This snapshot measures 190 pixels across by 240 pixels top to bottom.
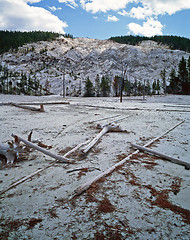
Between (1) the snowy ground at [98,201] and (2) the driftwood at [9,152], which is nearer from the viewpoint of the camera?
(1) the snowy ground at [98,201]

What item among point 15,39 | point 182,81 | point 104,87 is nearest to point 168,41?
point 182,81

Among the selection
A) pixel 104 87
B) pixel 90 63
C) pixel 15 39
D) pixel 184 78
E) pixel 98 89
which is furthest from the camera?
pixel 15 39

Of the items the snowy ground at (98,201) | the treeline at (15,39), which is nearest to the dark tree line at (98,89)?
the snowy ground at (98,201)

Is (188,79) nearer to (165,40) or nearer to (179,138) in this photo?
(179,138)

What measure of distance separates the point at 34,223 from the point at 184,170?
10.4 ft

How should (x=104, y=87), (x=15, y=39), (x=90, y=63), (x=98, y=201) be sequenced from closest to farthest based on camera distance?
(x=98, y=201), (x=104, y=87), (x=90, y=63), (x=15, y=39)

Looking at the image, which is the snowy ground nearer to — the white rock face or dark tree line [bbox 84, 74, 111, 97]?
dark tree line [bbox 84, 74, 111, 97]

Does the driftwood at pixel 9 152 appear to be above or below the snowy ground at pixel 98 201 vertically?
above

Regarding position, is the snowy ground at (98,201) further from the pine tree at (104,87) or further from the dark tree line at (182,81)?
the pine tree at (104,87)

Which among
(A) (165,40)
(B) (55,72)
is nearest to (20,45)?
(B) (55,72)

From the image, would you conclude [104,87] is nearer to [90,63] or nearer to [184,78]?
[184,78]

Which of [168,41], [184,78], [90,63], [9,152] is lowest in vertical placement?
[9,152]

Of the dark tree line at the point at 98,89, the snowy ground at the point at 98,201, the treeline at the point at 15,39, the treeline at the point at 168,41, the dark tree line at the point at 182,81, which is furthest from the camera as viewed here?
the treeline at the point at 15,39

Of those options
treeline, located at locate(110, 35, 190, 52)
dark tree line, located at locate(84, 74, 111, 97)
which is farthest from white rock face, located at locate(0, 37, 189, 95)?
treeline, located at locate(110, 35, 190, 52)
